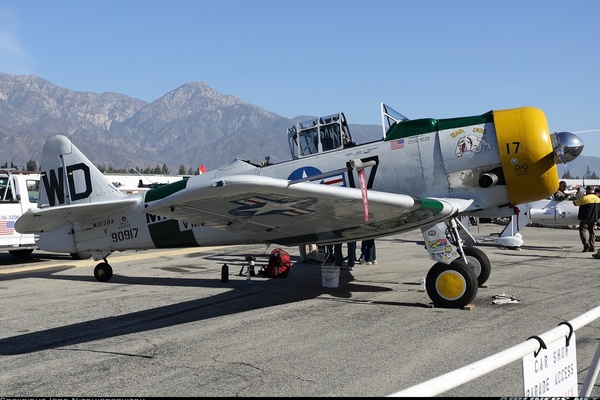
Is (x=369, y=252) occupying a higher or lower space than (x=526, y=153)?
lower

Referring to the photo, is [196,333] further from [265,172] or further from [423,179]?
[423,179]

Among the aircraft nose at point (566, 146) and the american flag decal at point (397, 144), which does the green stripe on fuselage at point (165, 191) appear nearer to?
the american flag decal at point (397, 144)

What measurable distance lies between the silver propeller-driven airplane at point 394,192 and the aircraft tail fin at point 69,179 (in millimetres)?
989

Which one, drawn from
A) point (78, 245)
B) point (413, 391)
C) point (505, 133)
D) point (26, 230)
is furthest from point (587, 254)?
point (413, 391)

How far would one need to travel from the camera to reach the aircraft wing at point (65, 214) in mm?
10000

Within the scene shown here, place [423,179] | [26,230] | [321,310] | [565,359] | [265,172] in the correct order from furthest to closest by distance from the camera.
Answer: [26,230], [265,172], [423,179], [321,310], [565,359]

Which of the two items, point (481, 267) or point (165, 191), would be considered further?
point (165, 191)

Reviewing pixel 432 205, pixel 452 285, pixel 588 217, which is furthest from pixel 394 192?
pixel 588 217

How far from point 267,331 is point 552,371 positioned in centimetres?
432

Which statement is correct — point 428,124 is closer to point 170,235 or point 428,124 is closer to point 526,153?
point 526,153

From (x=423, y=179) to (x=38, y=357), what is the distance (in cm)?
574

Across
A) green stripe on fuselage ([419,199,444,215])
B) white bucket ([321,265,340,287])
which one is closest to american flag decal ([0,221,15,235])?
white bucket ([321,265,340,287])

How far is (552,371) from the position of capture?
9.23ft

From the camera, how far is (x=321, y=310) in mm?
7969
